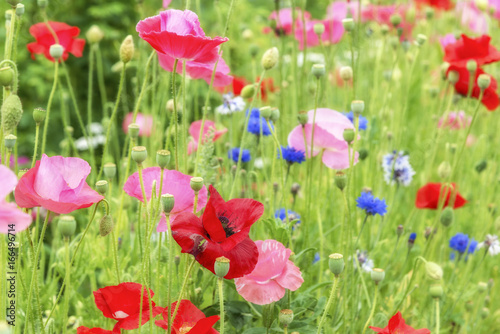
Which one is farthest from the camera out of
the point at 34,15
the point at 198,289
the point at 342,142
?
the point at 34,15

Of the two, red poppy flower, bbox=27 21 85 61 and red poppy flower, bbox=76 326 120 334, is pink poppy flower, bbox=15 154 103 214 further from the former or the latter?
red poppy flower, bbox=27 21 85 61

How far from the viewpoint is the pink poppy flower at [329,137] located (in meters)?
0.91

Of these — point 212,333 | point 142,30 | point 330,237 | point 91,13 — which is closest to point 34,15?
point 91,13

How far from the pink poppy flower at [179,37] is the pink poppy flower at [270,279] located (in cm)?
22

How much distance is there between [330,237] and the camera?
1.15 m

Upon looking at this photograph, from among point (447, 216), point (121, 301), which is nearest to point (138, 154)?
point (121, 301)

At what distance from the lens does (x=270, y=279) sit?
682 millimetres

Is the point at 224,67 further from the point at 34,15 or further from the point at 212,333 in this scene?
the point at 34,15

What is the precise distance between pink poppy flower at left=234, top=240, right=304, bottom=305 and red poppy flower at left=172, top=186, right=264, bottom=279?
0.05 meters

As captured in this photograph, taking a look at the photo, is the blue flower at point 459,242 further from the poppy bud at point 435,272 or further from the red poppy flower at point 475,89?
the poppy bud at point 435,272

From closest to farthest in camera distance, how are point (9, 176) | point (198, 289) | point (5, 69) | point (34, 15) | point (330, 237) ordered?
point (9, 176) → point (5, 69) → point (198, 289) → point (330, 237) → point (34, 15)

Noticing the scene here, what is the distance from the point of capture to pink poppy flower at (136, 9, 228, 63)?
64cm

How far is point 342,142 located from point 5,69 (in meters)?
0.49

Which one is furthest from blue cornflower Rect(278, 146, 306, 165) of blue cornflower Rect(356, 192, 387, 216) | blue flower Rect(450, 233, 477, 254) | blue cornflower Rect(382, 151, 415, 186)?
blue flower Rect(450, 233, 477, 254)
